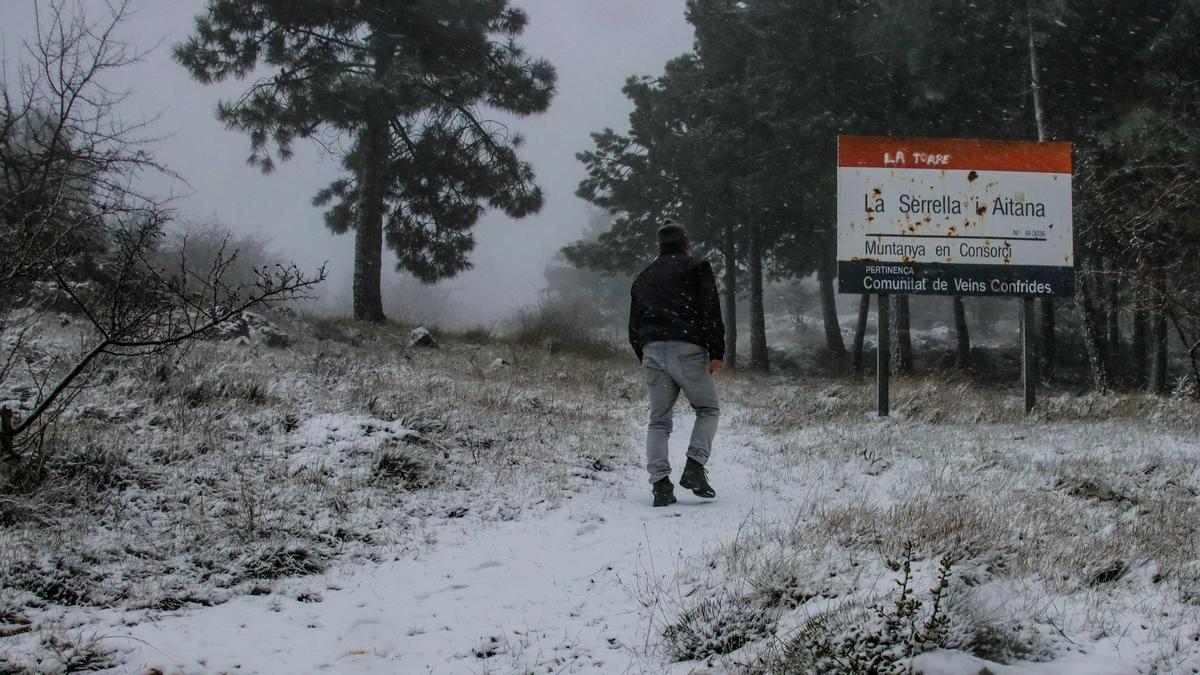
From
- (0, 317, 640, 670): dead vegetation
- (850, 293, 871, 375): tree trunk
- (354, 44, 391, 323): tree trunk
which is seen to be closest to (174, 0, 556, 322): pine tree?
(354, 44, 391, 323): tree trunk

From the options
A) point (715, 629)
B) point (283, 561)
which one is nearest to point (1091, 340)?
point (715, 629)

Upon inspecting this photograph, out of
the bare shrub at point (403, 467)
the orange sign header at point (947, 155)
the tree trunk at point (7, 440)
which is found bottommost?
the bare shrub at point (403, 467)

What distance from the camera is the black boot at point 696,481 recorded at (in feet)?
17.0

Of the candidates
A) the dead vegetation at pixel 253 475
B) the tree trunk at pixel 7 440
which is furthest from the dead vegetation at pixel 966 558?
the tree trunk at pixel 7 440

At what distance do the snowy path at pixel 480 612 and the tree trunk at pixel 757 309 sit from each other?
58.6ft

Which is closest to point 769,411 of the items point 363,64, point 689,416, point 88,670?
point 689,416

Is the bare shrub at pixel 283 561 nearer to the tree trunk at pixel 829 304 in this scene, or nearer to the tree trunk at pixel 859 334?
the tree trunk at pixel 859 334

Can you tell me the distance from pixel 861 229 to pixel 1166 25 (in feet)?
30.2

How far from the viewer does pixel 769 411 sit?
33.8 ft

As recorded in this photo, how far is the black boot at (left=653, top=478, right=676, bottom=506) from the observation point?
5141 millimetres

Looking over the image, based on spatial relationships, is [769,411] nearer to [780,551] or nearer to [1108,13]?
[780,551]

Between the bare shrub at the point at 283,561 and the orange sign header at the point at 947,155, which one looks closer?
the bare shrub at the point at 283,561

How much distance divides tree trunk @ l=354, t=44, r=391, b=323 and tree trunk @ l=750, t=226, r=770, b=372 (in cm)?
1132

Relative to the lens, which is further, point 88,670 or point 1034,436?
point 1034,436
